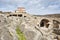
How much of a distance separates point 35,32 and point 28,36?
88cm

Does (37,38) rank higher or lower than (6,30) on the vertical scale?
lower

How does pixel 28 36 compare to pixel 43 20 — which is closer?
pixel 28 36

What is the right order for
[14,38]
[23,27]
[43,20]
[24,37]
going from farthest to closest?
[43,20], [23,27], [24,37], [14,38]

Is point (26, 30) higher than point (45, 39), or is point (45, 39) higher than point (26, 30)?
point (26, 30)

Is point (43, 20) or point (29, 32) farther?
point (43, 20)

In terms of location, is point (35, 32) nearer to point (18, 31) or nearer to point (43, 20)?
point (18, 31)

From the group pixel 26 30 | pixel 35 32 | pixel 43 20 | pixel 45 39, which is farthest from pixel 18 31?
pixel 43 20

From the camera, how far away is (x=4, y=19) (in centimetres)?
1298

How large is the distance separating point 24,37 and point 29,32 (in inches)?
29.7

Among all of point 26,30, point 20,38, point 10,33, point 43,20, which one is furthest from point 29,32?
point 43,20

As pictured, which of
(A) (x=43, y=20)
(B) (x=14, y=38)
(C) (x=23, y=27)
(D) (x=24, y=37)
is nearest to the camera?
(B) (x=14, y=38)

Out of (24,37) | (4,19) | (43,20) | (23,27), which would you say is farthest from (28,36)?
(43,20)

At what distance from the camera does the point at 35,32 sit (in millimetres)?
12938

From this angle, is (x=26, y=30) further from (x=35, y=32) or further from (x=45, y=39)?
(x=45, y=39)
